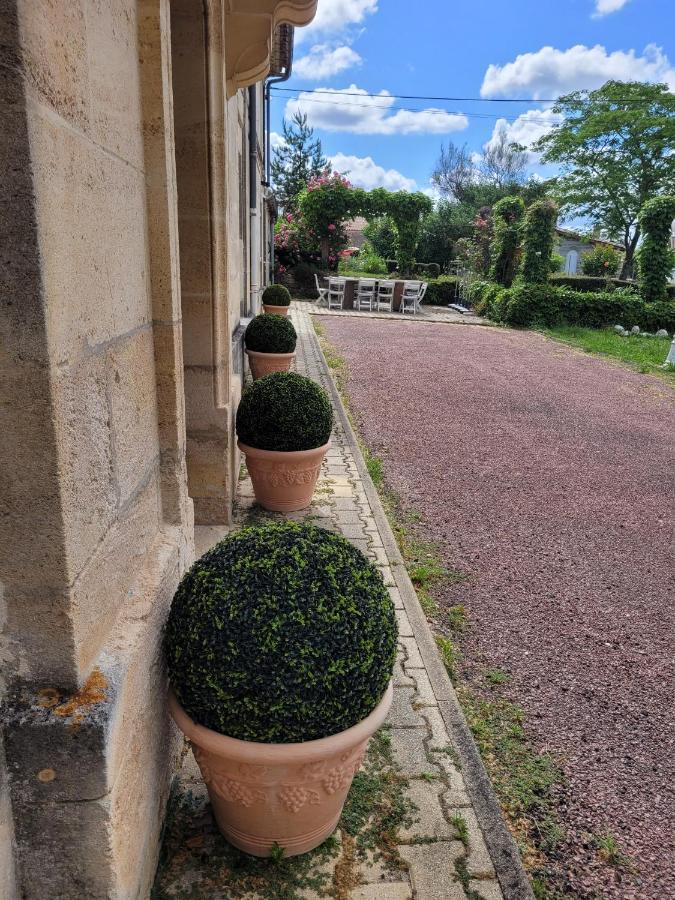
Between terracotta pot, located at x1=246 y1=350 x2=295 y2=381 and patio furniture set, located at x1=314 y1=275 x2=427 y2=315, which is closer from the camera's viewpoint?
terracotta pot, located at x1=246 y1=350 x2=295 y2=381

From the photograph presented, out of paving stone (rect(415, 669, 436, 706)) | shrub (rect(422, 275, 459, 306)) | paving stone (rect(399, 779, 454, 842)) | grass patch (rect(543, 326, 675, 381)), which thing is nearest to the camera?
paving stone (rect(399, 779, 454, 842))

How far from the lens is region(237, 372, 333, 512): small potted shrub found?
4.08m

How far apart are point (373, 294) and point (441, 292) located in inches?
206

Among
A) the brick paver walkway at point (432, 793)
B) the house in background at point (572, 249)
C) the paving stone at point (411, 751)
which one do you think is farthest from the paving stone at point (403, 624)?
the house in background at point (572, 249)

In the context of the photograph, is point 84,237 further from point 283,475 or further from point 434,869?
point 283,475

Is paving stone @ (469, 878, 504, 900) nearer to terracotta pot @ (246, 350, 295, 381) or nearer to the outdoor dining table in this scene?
terracotta pot @ (246, 350, 295, 381)

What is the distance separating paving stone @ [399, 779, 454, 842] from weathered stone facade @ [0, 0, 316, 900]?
0.87 metres

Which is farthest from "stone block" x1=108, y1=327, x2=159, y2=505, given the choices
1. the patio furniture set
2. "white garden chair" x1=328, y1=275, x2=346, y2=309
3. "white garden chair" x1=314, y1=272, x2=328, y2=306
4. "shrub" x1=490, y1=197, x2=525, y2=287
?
"shrub" x1=490, y1=197, x2=525, y2=287

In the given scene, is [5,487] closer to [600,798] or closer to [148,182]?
[148,182]

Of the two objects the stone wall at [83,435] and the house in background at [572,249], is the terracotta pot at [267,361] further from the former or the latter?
the house in background at [572,249]

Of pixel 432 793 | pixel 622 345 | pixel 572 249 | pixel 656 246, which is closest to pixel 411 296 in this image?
pixel 656 246

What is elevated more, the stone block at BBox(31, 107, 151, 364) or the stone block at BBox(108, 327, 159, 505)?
the stone block at BBox(31, 107, 151, 364)

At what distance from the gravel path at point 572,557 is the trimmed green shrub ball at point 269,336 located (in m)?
1.39

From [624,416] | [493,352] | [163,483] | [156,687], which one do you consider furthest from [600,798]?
[493,352]
